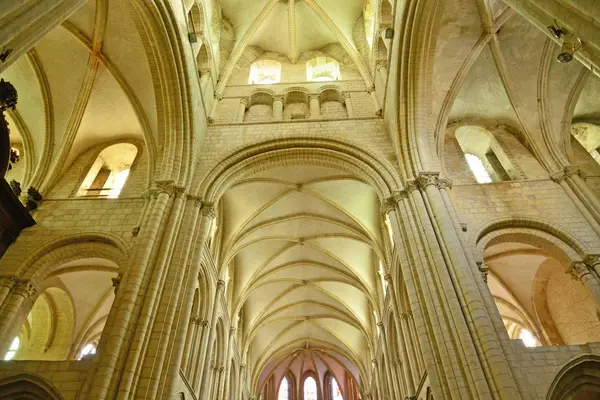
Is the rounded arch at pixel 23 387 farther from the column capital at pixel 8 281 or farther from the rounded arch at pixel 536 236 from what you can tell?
the rounded arch at pixel 536 236

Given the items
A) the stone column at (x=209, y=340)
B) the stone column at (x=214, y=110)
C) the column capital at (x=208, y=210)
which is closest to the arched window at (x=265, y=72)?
A: the stone column at (x=214, y=110)

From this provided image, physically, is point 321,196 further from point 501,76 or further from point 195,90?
point 501,76

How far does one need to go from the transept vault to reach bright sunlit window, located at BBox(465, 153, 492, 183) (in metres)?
0.07

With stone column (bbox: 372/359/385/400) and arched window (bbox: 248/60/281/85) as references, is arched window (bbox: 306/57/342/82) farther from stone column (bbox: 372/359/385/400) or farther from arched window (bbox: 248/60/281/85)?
stone column (bbox: 372/359/385/400)

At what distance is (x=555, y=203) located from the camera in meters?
10.7

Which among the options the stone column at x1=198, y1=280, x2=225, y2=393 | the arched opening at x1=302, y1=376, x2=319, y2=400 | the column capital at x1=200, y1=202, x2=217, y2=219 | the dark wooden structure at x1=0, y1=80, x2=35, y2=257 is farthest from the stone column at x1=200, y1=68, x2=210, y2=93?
the arched opening at x1=302, y1=376, x2=319, y2=400

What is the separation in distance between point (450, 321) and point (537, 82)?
7.86 m

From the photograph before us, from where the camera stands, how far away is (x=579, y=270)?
31.4ft

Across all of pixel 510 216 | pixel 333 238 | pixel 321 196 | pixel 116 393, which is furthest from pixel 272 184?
pixel 116 393

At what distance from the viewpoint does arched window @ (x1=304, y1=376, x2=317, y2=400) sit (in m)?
27.5

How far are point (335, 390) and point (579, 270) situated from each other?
21.6 metres

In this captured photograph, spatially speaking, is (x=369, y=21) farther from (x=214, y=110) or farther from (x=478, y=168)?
(x=478, y=168)

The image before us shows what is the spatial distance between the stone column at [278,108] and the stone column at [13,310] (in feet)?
27.3

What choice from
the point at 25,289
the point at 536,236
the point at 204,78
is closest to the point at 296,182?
the point at 204,78
